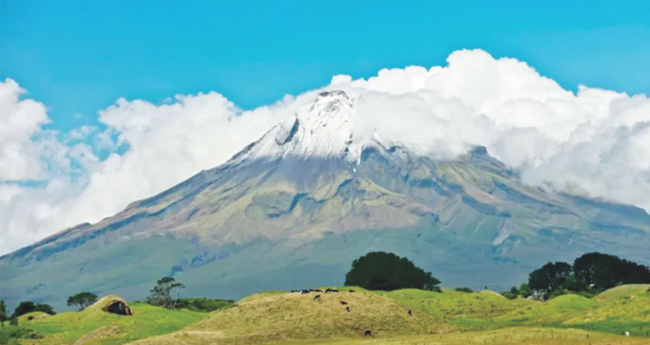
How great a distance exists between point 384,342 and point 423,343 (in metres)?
3.30

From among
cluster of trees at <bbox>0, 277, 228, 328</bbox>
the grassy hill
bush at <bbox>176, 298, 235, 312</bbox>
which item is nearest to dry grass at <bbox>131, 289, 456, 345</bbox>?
the grassy hill

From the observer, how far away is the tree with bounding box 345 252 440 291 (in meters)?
155

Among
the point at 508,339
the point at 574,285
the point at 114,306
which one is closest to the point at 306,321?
the point at 508,339

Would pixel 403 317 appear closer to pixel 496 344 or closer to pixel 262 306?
pixel 262 306

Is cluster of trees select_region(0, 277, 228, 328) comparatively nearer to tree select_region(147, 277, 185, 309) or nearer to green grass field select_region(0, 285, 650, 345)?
tree select_region(147, 277, 185, 309)

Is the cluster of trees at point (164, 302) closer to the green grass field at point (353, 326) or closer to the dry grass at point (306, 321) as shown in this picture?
the green grass field at point (353, 326)

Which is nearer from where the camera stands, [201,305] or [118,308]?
[118,308]

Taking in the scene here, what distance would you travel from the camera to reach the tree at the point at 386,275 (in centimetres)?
15488

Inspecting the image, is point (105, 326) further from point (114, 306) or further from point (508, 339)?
point (508, 339)

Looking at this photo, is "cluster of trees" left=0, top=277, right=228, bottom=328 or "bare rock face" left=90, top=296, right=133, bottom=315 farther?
"cluster of trees" left=0, top=277, right=228, bottom=328

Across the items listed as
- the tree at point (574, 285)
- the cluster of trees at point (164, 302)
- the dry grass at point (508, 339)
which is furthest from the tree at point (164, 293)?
the dry grass at point (508, 339)

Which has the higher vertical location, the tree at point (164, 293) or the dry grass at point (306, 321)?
the tree at point (164, 293)

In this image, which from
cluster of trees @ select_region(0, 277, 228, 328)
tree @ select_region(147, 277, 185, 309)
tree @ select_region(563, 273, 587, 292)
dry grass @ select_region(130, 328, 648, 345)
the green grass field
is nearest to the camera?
dry grass @ select_region(130, 328, 648, 345)

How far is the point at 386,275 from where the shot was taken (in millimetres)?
156500
